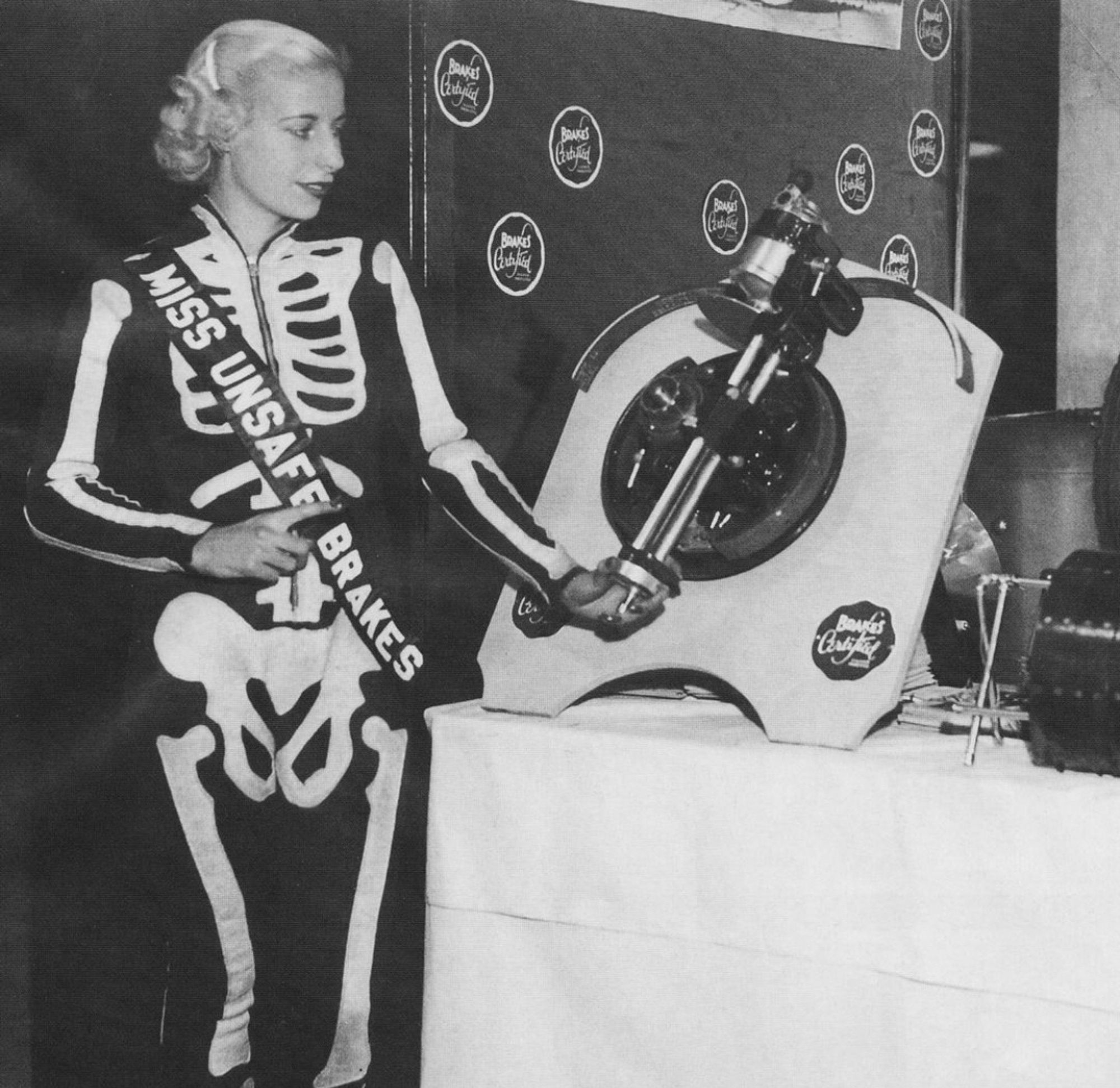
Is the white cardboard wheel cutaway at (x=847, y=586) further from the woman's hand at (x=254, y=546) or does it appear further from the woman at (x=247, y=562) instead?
the woman's hand at (x=254, y=546)

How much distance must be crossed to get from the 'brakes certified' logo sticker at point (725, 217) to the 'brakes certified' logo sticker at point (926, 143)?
Answer: 0.39 meters

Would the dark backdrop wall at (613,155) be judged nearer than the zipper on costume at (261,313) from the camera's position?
No

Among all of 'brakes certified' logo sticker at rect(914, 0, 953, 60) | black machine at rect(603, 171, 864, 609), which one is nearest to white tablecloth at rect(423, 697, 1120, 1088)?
black machine at rect(603, 171, 864, 609)

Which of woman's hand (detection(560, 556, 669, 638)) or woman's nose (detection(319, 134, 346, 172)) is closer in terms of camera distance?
woman's hand (detection(560, 556, 669, 638))

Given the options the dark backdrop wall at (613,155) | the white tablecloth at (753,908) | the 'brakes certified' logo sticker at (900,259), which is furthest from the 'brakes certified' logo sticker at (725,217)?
the white tablecloth at (753,908)

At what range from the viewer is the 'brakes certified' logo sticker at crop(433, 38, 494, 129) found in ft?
5.63

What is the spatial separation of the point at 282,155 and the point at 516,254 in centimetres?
34

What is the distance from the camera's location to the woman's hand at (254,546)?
4.99 feet

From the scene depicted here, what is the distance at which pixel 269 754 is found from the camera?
5.29 ft

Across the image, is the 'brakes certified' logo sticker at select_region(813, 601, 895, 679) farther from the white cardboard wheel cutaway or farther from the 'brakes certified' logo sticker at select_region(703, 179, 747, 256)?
the 'brakes certified' logo sticker at select_region(703, 179, 747, 256)

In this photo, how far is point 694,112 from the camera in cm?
198

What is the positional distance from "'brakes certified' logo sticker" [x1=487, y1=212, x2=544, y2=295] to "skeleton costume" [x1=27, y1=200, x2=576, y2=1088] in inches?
6.3

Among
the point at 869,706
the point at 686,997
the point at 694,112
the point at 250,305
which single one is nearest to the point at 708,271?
the point at 694,112

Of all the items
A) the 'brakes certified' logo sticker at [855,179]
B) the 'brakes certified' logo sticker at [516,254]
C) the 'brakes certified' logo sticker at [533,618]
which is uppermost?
the 'brakes certified' logo sticker at [855,179]
